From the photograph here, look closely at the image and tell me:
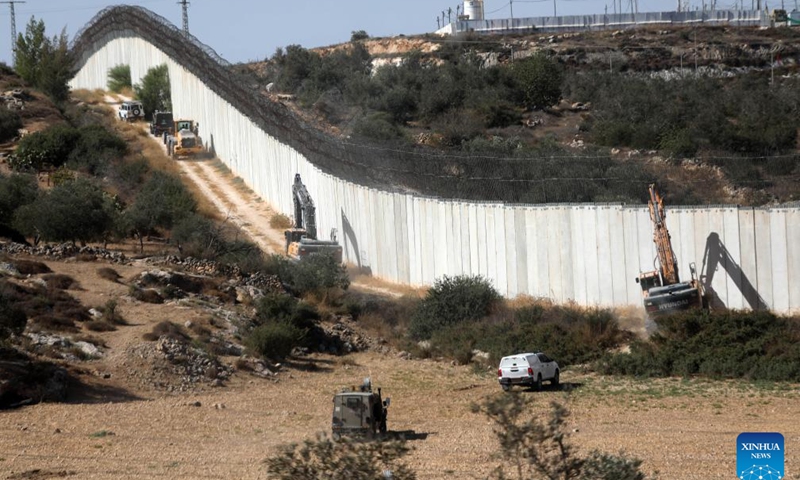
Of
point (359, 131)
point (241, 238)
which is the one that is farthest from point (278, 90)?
point (241, 238)

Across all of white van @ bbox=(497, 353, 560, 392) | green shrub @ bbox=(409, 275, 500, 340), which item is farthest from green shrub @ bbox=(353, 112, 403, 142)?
white van @ bbox=(497, 353, 560, 392)

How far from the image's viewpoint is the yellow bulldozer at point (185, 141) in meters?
66.3

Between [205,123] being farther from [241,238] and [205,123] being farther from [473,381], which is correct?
[473,381]

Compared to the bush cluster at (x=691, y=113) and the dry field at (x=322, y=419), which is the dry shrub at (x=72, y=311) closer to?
the dry field at (x=322, y=419)

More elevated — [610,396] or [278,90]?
[278,90]

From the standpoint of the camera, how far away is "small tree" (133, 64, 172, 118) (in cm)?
8019

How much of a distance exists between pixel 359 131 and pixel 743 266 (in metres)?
34.1

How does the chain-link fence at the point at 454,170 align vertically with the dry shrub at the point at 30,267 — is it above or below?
above

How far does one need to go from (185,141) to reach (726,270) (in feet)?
135

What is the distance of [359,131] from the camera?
62.8m

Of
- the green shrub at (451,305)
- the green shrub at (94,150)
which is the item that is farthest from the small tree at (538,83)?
the green shrub at (451,305)

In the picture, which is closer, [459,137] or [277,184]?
[277,184]

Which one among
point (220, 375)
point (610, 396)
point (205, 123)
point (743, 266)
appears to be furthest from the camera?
point (205, 123)

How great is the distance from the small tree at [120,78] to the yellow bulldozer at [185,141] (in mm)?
24143
